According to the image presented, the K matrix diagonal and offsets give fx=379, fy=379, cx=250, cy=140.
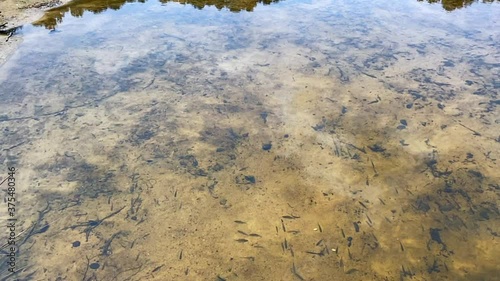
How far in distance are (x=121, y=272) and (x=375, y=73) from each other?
4.91 meters

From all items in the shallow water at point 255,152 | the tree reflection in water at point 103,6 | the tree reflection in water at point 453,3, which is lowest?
the shallow water at point 255,152

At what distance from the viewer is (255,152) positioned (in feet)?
15.1

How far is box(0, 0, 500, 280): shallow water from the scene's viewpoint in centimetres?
346

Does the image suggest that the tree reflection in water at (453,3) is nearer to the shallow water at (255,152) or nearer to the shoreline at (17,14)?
the shallow water at (255,152)

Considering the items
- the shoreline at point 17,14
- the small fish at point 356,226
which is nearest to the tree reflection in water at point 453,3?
the small fish at point 356,226

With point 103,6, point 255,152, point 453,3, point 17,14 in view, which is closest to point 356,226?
point 255,152

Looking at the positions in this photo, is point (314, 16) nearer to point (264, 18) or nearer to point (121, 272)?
point (264, 18)

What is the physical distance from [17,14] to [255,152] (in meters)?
7.27

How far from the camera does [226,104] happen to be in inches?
216

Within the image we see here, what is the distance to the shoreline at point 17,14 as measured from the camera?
23.4ft

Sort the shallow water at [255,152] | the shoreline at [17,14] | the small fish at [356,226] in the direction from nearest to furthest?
the shallow water at [255,152] < the small fish at [356,226] < the shoreline at [17,14]

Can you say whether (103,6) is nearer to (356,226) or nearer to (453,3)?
(356,226)

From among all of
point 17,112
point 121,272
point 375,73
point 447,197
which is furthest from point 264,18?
point 121,272

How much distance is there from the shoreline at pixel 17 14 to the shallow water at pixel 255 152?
29 cm
